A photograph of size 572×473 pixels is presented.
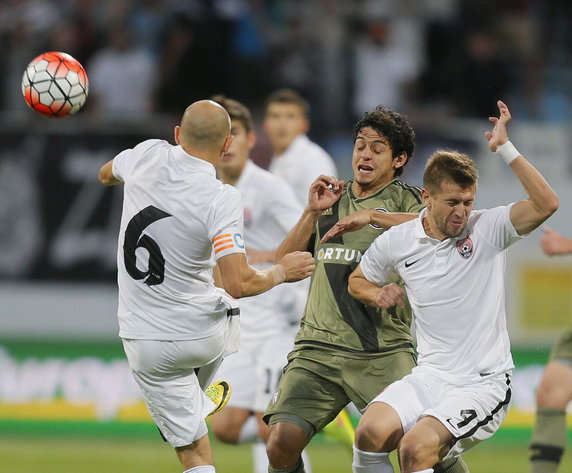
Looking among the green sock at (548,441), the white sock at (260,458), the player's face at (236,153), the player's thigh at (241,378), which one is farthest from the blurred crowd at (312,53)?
the green sock at (548,441)

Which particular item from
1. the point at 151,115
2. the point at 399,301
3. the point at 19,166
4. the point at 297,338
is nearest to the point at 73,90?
the point at 297,338

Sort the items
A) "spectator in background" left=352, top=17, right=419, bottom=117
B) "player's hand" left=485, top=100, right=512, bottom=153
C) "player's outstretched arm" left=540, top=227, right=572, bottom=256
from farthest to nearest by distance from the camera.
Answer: "spectator in background" left=352, top=17, right=419, bottom=117 → "player's outstretched arm" left=540, top=227, right=572, bottom=256 → "player's hand" left=485, top=100, right=512, bottom=153

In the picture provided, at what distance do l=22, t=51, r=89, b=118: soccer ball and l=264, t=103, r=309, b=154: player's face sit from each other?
3.44 metres

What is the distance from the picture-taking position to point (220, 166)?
26.6ft

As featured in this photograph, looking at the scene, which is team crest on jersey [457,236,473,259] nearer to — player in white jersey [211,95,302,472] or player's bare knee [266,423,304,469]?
player's bare knee [266,423,304,469]

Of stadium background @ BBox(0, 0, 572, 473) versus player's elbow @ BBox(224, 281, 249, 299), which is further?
stadium background @ BBox(0, 0, 572, 473)

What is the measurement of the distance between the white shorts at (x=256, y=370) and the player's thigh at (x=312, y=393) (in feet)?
4.52

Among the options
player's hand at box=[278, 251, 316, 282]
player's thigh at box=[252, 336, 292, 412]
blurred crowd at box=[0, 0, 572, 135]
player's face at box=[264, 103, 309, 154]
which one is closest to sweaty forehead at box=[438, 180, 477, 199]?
player's hand at box=[278, 251, 316, 282]

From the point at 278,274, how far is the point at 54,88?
187 cm

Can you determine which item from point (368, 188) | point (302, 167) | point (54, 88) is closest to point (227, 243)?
point (368, 188)

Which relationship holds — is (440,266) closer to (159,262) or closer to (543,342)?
(159,262)

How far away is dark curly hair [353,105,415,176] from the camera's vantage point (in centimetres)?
637

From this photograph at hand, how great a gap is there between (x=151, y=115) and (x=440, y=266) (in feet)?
23.5

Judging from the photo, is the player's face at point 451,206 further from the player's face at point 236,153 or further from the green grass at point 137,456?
the green grass at point 137,456
